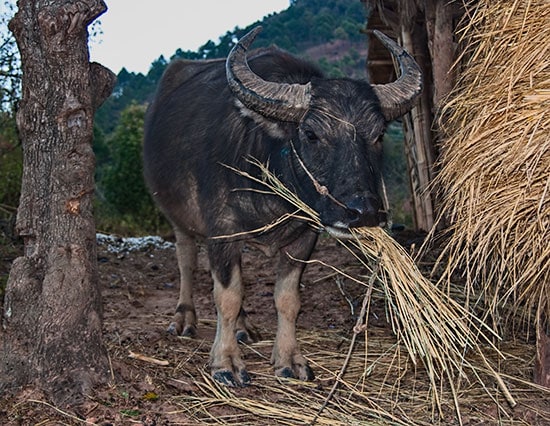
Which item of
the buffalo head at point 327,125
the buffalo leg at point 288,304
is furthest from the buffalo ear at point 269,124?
the buffalo leg at point 288,304

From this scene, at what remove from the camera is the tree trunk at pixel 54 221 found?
3227mm

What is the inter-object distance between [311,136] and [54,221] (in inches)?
50.7

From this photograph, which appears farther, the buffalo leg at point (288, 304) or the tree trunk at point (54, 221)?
the buffalo leg at point (288, 304)

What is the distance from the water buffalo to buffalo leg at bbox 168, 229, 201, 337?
0.02m

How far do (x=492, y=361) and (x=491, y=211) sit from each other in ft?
4.06

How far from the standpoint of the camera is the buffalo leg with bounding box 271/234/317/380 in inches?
155

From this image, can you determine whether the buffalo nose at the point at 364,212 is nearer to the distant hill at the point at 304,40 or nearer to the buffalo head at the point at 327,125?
the buffalo head at the point at 327,125

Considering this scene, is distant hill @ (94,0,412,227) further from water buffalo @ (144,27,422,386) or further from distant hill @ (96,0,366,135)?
water buffalo @ (144,27,422,386)

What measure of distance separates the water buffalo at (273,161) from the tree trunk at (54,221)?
0.77m

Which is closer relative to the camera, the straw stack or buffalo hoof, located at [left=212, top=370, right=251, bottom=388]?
the straw stack

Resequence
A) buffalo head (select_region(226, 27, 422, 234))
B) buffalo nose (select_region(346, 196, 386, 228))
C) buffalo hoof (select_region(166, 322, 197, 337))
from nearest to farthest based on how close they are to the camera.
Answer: buffalo nose (select_region(346, 196, 386, 228))
buffalo head (select_region(226, 27, 422, 234))
buffalo hoof (select_region(166, 322, 197, 337))

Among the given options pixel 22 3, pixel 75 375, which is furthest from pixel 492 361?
pixel 22 3

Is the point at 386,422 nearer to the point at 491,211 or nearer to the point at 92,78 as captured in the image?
the point at 491,211

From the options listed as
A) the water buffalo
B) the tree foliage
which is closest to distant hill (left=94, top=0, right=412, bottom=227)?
the tree foliage
